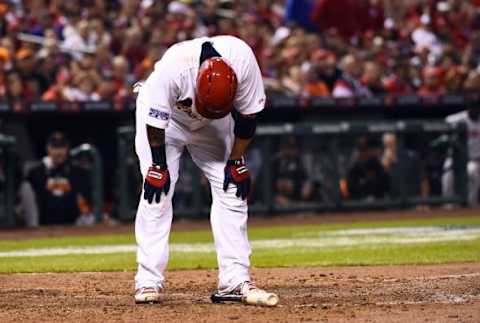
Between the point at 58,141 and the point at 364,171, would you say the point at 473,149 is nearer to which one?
the point at 364,171

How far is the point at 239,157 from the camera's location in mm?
6715

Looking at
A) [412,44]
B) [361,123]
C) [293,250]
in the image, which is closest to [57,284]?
[293,250]

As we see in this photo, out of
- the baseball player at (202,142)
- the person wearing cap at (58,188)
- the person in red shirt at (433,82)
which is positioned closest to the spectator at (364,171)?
the person in red shirt at (433,82)

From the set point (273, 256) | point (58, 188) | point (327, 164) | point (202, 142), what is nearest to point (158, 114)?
point (202, 142)

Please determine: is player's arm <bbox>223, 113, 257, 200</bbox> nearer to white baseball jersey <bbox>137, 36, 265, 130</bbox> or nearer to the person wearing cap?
white baseball jersey <bbox>137, 36, 265, 130</bbox>

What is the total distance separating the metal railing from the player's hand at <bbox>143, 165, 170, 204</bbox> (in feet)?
24.9

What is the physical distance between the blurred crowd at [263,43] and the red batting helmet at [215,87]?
819 cm

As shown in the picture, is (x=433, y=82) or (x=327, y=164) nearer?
(x=327, y=164)

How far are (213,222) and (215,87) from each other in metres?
0.98

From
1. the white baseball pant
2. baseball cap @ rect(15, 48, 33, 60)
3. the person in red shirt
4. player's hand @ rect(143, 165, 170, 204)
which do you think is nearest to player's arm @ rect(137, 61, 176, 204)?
player's hand @ rect(143, 165, 170, 204)

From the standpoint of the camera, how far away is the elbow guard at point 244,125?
6539 millimetres

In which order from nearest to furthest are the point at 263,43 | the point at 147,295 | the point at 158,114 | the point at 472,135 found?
the point at 158,114
the point at 147,295
the point at 472,135
the point at 263,43

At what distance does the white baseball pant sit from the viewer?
6.64m

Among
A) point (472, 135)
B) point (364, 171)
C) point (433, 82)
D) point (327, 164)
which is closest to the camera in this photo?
point (327, 164)
